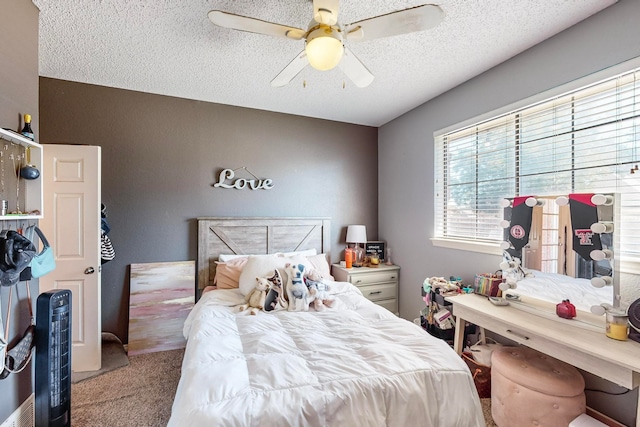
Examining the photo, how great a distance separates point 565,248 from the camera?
1.88 metres

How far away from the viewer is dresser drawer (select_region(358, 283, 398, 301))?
3504mm

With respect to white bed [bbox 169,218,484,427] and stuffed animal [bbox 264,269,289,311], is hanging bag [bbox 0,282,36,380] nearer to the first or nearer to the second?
white bed [bbox 169,218,484,427]

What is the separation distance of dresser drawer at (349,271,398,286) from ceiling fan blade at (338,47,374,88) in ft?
7.14

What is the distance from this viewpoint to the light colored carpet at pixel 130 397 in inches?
76.3

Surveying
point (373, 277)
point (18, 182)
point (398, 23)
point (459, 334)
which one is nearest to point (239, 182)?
point (18, 182)

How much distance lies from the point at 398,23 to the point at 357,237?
2.61 m

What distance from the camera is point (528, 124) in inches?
89.2

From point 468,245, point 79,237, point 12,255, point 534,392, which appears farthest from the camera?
point 468,245

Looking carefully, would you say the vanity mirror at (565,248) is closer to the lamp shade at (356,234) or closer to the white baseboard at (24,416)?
the lamp shade at (356,234)

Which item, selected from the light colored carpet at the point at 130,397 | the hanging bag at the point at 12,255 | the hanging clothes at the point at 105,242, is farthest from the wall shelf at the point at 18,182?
the light colored carpet at the point at 130,397

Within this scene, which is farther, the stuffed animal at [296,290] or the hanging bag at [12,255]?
the stuffed animal at [296,290]

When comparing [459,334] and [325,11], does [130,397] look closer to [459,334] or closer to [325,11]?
[459,334]

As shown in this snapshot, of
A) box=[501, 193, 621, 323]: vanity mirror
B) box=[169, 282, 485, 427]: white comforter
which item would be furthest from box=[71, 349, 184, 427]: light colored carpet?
box=[501, 193, 621, 323]: vanity mirror

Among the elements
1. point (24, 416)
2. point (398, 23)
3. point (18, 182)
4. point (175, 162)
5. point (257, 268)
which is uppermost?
point (398, 23)
